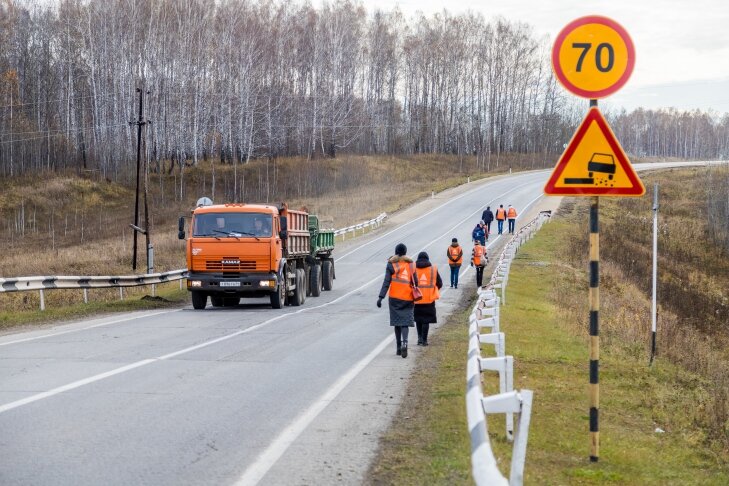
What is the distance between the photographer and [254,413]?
898 centimetres

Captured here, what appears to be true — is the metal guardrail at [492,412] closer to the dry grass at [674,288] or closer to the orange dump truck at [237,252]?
the dry grass at [674,288]

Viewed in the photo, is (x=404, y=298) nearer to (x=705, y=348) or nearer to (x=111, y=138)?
(x=705, y=348)

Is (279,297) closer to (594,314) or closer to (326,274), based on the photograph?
(326,274)

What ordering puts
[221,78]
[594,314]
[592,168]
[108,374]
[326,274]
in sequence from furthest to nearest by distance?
1. [221,78]
2. [326,274]
3. [108,374]
4. [594,314]
5. [592,168]

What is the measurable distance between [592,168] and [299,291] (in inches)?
747

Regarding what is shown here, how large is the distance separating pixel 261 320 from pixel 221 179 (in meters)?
A: 52.1

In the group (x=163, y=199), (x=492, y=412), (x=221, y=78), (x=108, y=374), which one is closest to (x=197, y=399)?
(x=108, y=374)

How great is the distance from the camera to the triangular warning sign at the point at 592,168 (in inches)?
265

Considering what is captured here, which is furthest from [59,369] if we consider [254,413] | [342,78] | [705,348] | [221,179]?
[342,78]

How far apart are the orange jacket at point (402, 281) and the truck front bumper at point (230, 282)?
27.6 ft

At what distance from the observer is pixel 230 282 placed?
22406 millimetres

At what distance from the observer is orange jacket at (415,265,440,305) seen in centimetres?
1499

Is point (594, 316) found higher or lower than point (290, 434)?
higher

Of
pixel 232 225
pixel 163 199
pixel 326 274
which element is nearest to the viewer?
pixel 232 225
